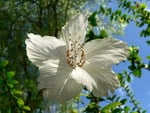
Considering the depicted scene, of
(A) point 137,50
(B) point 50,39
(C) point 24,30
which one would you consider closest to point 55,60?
(B) point 50,39

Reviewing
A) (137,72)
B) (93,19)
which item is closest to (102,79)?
(93,19)

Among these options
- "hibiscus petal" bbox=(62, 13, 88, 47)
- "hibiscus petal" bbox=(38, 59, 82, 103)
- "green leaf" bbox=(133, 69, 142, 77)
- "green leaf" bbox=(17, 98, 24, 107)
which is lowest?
"green leaf" bbox=(133, 69, 142, 77)

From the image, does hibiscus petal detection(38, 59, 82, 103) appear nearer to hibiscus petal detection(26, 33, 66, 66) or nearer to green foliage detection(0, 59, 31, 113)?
hibiscus petal detection(26, 33, 66, 66)

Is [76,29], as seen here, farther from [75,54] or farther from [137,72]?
[137,72]

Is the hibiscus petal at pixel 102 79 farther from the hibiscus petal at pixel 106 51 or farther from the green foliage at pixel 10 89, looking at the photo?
the green foliage at pixel 10 89

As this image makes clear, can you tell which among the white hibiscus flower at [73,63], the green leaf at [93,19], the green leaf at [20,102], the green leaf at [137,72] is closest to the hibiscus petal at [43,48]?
the white hibiscus flower at [73,63]

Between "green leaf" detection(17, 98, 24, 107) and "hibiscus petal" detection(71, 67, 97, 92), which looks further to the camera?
"green leaf" detection(17, 98, 24, 107)

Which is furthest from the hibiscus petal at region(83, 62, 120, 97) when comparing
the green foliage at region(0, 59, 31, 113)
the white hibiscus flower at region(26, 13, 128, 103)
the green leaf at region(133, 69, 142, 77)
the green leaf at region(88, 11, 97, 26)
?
the green leaf at region(133, 69, 142, 77)

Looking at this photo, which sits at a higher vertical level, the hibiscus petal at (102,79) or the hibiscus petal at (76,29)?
the hibiscus petal at (76,29)
